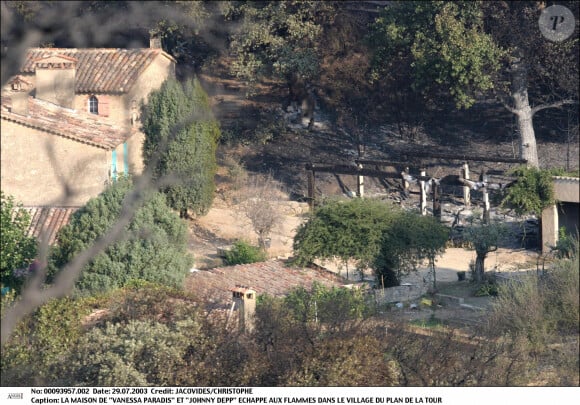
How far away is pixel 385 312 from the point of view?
18.8m

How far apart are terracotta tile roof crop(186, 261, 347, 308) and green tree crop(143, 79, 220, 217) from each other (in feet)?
18.1

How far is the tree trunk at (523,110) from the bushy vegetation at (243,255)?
10337mm

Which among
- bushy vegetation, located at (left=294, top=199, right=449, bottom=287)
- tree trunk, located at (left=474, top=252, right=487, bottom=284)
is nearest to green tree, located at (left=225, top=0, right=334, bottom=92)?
bushy vegetation, located at (left=294, top=199, right=449, bottom=287)

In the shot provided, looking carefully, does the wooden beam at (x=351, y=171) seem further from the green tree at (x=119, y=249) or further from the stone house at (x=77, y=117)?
the green tree at (x=119, y=249)

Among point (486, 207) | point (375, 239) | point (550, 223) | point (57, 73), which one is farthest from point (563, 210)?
point (57, 73)

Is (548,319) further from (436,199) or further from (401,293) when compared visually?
(436,199)

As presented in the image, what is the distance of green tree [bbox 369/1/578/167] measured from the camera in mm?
29969

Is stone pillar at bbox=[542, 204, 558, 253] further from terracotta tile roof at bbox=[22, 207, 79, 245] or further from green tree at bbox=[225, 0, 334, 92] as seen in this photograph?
terracotta tile roof at bbox=[22, 207, 79, 245]

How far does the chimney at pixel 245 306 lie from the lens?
14984 mm

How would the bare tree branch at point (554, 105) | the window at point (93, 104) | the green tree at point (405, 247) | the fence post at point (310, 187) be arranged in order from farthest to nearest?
the bare tree branch at point (554, 105) → the window at point (93, 104) → the fence post at point (310, 187) → the green tree at point (405, 247)

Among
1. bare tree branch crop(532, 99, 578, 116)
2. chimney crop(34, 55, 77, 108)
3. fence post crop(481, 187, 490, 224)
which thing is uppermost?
chimney crop(34, 55, 77, 108)

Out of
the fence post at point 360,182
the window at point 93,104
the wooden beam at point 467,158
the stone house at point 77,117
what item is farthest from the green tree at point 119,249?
the wooden beam at point 467,158

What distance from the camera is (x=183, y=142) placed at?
28.8 metres

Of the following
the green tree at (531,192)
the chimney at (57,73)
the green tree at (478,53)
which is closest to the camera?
the green tree at (531,192)
